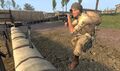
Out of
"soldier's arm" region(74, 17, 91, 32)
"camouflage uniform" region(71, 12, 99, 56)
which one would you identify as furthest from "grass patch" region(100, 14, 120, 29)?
"soldier's arm" region(74, 17, 91, 32)

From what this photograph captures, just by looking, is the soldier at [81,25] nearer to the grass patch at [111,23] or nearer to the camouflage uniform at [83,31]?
the camouflage uniform at [83,31]

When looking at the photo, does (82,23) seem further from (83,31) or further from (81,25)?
(83,31)

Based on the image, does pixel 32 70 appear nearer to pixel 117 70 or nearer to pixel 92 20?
pixel 92 20

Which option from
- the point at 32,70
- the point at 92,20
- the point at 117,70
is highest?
the point at 92,20

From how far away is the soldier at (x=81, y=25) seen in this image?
26.2ft

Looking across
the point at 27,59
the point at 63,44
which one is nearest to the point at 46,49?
the point at 63,44

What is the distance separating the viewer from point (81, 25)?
8.09 metres

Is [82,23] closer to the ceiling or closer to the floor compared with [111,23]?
closer to the ceiling

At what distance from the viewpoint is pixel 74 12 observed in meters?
8.02

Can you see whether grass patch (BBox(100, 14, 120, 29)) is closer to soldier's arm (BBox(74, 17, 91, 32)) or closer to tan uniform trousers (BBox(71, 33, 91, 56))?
tan uniform trousers (BBox(71, 33, 91, 56))

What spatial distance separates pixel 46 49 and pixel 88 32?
11083 mm

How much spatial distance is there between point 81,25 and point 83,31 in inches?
13.2

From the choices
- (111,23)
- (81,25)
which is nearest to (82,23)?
(81,25)

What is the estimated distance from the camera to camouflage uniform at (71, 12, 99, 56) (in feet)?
26.4
